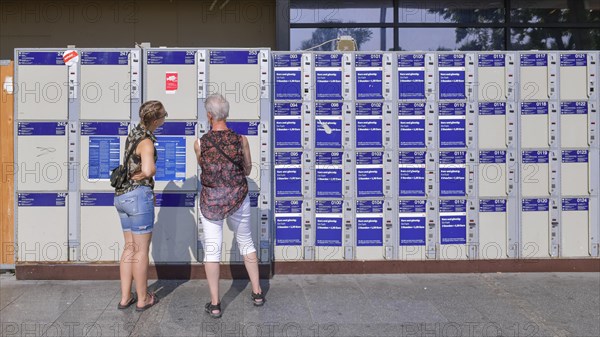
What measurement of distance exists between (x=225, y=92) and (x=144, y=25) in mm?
3810

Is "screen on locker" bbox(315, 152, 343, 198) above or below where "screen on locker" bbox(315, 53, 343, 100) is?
below

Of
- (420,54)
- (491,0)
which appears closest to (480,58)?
(420,54)

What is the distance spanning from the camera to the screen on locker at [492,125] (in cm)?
596

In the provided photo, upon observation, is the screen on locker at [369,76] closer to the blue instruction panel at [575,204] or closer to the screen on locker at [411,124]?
the screen on locker at [411,124]

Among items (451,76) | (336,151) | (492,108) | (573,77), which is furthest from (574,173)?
(336,151)

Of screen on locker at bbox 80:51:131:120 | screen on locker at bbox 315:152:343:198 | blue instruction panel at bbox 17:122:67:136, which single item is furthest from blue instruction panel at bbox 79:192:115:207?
screen on locker at bbox 315:152:343:198

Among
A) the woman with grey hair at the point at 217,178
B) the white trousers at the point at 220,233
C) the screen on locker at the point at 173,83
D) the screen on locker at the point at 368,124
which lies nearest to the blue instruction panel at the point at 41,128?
the screen on locker at the point at 173,83

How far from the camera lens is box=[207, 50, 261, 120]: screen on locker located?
574 cm

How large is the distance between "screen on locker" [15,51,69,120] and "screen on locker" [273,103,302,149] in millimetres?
2316

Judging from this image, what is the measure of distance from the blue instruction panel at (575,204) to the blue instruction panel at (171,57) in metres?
4.55

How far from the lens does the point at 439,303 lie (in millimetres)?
5133

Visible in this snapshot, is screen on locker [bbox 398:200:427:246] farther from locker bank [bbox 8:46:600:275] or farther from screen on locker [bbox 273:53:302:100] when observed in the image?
screen on locker [bbox 273:53:302:100]

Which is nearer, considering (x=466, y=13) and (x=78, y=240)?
(x=78, y=240)

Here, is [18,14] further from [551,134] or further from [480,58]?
[551,134]
